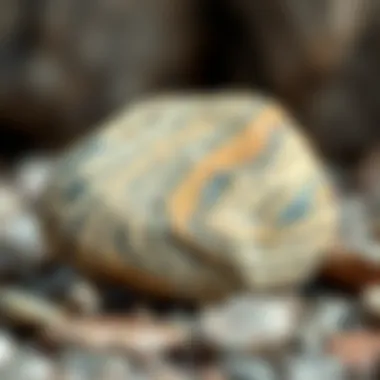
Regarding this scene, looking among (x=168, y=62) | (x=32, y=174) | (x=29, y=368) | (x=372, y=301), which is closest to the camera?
(x=29, y=368)

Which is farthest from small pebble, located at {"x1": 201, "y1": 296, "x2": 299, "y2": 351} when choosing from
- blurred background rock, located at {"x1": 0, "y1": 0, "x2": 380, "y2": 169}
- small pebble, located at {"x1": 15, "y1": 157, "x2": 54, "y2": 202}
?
blurred background rock, located at {"x1": 0, "y1": 0, "x2": 380, "y2": 169}

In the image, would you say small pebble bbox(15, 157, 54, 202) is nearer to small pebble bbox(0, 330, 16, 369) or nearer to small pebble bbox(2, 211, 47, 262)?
small pebble bbox(2, 211, 47, 262)

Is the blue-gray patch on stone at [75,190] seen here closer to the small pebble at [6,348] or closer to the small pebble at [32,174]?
the small pebble at [6,348]

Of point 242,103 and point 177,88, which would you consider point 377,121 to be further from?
point 242,103


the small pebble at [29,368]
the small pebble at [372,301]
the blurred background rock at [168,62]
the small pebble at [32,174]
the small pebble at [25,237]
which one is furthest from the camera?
the blurred background rock at [168,62]

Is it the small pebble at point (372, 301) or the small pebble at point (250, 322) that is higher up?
the small pebble at point (372, 301)

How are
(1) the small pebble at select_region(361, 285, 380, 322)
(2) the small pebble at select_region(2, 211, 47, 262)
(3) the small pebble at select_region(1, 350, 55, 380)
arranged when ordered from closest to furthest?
(3) the small pebble at select_region(1, 350, 55, 380) < (1) the small pebble at select_region(361, 285, 380, 322) < (2) the small pebble at select_region(2, 211, 47, 262)

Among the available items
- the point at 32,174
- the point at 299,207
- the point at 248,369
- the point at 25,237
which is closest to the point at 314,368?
the point at 248,369

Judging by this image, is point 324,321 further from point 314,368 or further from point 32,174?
point 32,174

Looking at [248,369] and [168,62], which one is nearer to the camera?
[248,369]

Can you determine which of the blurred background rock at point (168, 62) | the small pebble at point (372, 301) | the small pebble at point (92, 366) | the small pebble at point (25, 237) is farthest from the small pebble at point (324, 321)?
the blurred background rock at point (168, 62)

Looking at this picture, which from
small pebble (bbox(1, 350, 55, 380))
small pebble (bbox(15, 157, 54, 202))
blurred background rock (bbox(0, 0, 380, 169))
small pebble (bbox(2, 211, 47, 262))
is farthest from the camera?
blurred background rock (bbox(0, 0, 380, 169))

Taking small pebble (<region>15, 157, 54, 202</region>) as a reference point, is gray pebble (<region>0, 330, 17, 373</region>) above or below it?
below
